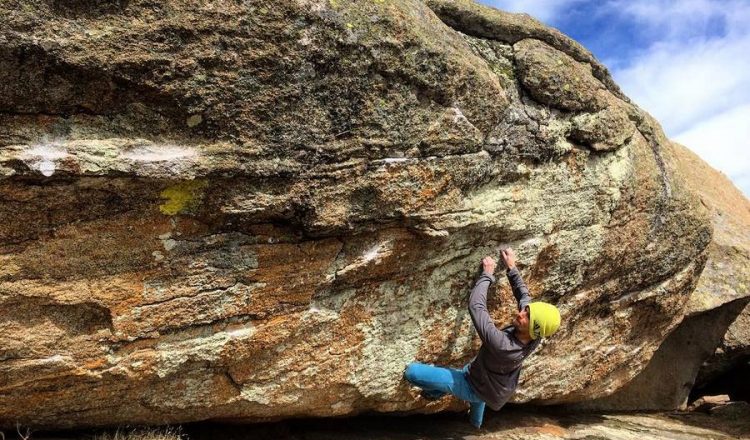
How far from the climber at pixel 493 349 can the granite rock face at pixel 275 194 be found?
36 centimetres

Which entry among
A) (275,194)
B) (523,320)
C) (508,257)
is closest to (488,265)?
(508,257)

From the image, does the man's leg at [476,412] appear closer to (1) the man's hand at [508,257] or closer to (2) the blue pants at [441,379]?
(2) the blue pants at [441,379]

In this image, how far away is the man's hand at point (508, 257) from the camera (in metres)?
10.4

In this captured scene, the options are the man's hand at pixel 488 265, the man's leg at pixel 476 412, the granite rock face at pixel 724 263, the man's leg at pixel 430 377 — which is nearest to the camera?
the man's leg at pixel 430 377

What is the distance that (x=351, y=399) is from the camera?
1039 centimetres

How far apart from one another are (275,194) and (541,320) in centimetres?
420

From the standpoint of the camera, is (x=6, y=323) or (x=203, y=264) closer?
(x=6, y=323)

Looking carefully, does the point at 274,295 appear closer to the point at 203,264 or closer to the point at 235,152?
the point at 203,264

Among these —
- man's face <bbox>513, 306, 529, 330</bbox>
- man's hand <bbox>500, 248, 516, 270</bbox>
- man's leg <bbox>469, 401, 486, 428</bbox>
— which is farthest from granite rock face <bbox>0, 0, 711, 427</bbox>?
man's face <bbox>513, 306, 529, 330</bbox>

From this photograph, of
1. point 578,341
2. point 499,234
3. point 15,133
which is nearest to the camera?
point 15,133

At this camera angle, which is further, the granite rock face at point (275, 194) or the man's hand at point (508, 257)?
the man's hand at point (508, 257)

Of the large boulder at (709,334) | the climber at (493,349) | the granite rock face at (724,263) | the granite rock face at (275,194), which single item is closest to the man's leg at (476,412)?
the climber at (493,349)

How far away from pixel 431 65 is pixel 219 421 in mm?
6446

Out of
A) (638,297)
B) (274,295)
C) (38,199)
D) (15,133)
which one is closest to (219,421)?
(274,295)
